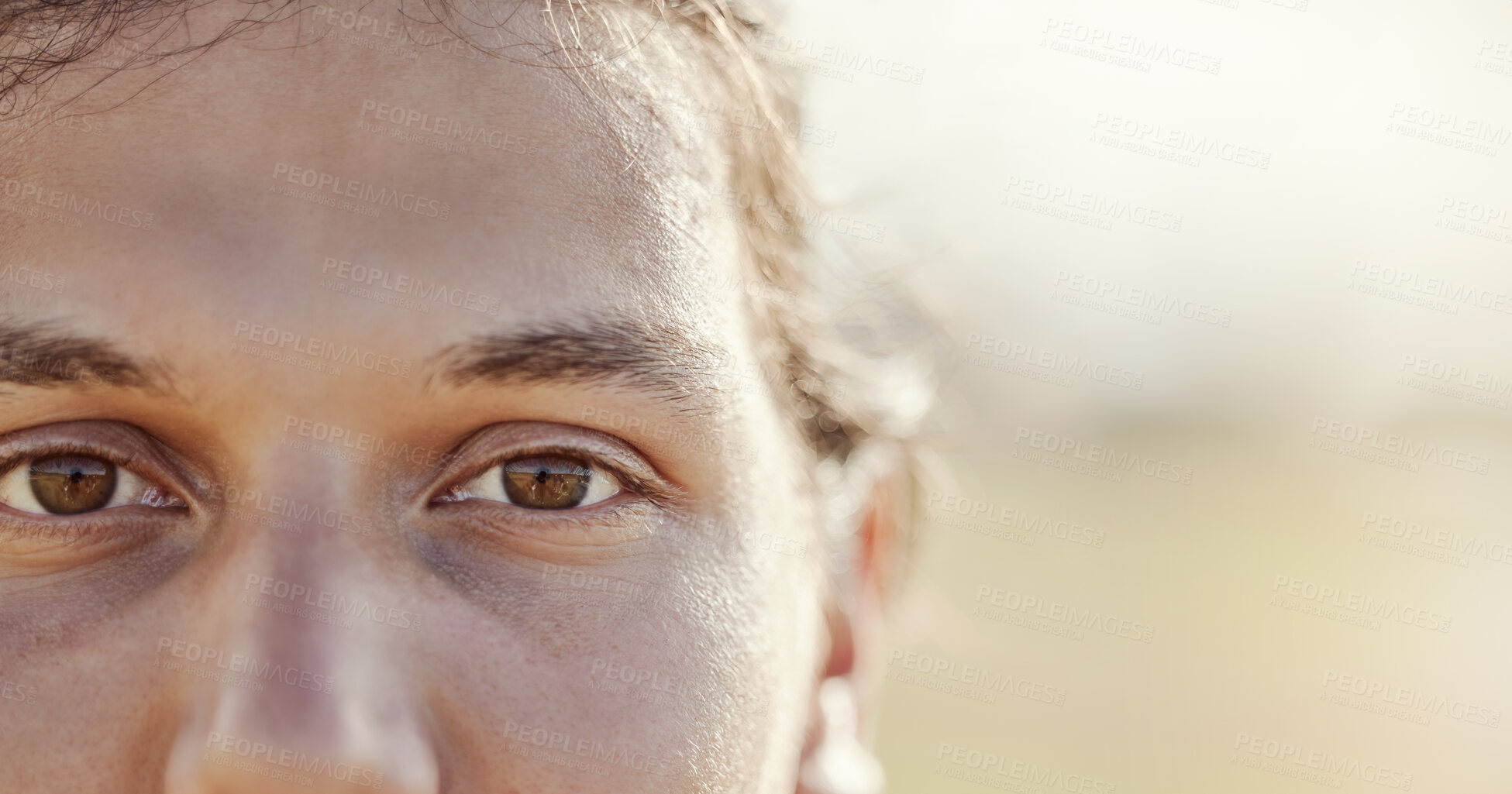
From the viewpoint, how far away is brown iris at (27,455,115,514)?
1.53m

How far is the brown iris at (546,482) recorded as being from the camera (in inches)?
65.8

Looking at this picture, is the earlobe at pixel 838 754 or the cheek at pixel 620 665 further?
the earlobe at pixel 838 754

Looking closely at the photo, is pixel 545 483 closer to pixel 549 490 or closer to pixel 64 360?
pixel 549 490

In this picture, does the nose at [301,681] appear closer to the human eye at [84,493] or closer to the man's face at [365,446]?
the man's face at [365,446]

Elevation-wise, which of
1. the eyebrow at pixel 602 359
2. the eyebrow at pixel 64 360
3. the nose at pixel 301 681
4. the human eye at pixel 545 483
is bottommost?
A: the nose at pixel 301 681

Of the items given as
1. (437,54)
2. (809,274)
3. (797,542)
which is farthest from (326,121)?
(809,274)

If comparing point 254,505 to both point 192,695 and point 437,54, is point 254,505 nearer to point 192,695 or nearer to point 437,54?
point 192,695

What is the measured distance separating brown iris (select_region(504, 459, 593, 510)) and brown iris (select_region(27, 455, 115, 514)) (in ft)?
1.75

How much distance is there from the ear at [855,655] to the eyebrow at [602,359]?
30.9 inches

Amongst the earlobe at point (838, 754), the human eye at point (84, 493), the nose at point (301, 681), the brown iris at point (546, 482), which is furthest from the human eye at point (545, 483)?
the earlobe at point (838, 754)

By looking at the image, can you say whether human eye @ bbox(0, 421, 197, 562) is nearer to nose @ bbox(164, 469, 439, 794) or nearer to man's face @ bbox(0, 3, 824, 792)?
man's face @ bbox(0, 3, 824, 792)

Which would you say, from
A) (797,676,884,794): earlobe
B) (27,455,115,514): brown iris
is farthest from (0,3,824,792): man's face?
(797,676,884,794): earlobe

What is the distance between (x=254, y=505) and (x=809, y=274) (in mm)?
1367

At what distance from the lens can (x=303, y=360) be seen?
1.44 m
